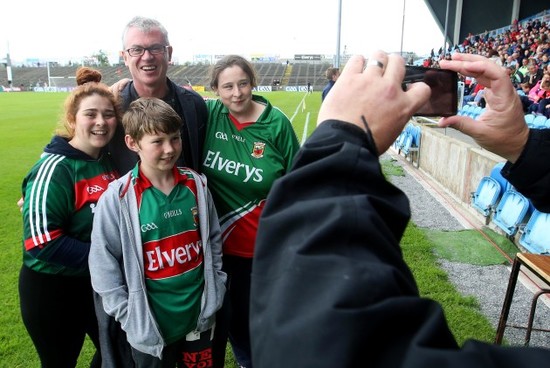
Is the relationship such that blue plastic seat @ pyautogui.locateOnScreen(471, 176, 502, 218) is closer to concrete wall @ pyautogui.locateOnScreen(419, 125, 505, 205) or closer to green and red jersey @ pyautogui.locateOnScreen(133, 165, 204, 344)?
concrete wall @ pyautogui.locateOnScreen(419, 125, 505, 205)

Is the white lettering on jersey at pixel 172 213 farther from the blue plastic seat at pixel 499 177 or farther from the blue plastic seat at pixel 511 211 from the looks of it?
the blue plastic seat at pixel 499 177

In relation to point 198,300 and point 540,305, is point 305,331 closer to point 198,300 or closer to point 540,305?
point 198,300

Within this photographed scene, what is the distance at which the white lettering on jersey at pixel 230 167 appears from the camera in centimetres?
283

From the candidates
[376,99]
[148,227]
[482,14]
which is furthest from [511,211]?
[482,14]

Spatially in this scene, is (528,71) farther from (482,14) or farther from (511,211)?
(482,14)

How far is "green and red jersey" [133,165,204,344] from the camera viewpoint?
2.23m

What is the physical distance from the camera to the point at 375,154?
0.72m

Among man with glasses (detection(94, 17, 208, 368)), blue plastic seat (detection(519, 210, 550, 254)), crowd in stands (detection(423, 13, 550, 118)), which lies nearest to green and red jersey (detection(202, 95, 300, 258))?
man with glasses (detection(94, 17, 208, 368))

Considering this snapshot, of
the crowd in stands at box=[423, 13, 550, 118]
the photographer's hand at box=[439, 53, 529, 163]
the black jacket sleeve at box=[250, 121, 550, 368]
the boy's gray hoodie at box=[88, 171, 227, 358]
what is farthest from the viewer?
the crowd in stands at box=[423, 13, 550, 118]

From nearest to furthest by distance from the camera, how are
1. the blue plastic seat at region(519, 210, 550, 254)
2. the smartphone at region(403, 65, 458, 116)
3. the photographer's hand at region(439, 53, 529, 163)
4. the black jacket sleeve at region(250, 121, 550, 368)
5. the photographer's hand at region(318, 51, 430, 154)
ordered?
the black jacket sleeve at region(250, 121, 550, 368), the photographer's hand at region(318, 51, 430, 154), the smartphone at region(403, 65, 458, 116), the photographer's hand at region(439, 53, 529, 163), the blue plastic seat at region(519, 210, 550, 254)

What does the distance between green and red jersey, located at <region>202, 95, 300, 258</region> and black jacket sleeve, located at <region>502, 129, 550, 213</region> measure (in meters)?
1.73

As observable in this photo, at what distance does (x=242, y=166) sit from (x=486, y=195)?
4132mm

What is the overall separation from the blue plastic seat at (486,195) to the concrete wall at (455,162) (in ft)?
0.82

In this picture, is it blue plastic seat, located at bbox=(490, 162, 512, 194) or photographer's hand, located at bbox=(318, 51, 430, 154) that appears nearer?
photographer's hand, located at bbox=(318, 51, 430, 154)
